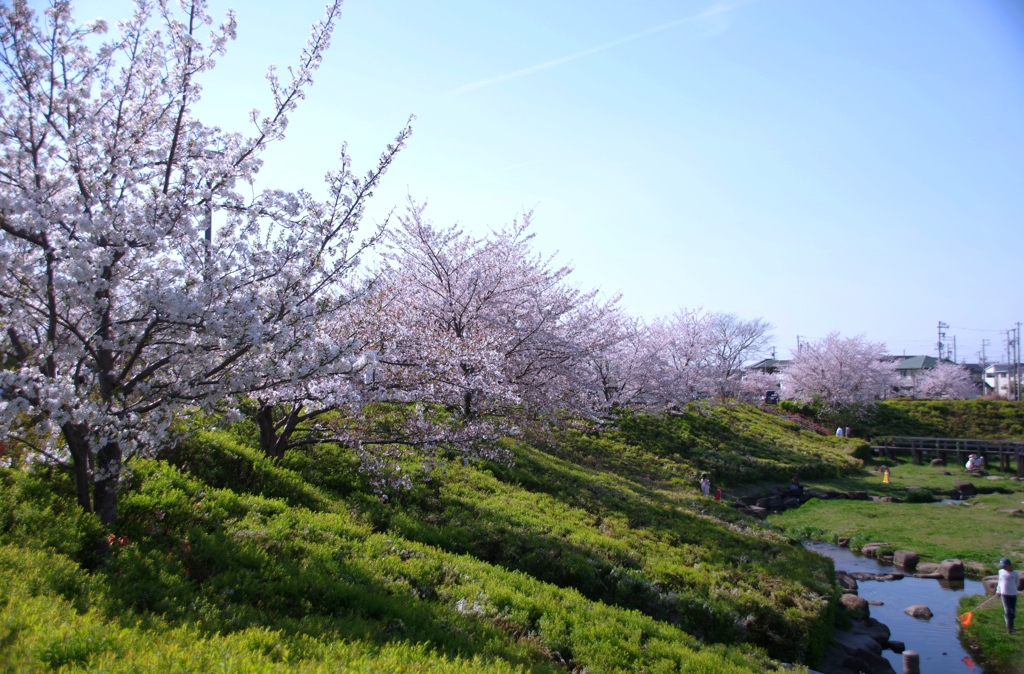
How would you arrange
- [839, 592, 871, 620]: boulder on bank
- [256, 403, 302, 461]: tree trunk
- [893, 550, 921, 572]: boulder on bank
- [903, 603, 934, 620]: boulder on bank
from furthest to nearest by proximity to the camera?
[893, 550, 921, 572]: boulder on bank, [903, 603, 934, 620]: boulder on bank, [839, 592, 871, 620]: boulder on bank, [256, 403, 302, 461]: tree trunk

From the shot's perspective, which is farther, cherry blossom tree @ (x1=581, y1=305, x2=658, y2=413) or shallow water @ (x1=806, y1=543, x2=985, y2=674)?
cherry blossom tree @ (x1=581, y1=305, x2=658, y2=413)

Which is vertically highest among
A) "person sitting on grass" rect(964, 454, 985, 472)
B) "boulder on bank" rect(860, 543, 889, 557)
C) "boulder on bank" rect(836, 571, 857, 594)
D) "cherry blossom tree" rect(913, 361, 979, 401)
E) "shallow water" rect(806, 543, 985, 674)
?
"cherry blossom tree" rect(913, 361, 979, 401)

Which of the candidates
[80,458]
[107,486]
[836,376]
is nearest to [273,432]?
[107,486]

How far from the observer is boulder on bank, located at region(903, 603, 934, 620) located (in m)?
15.5

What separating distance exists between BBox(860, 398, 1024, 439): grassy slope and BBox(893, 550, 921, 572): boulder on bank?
35.9 meters

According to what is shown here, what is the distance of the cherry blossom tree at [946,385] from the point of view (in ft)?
268

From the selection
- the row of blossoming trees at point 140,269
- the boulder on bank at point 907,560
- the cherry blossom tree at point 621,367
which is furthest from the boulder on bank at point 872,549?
the row of blossoming trees at point 140,269

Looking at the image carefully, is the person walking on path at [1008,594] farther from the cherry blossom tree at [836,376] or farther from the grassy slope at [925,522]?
the cherry blossom tree at [836,376]

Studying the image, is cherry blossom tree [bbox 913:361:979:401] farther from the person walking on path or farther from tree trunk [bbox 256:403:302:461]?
tree trunk [bbox 256:403:302:461]

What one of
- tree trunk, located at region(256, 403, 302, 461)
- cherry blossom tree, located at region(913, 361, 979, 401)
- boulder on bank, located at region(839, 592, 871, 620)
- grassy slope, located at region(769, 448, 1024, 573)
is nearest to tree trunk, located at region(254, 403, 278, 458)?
tree trunk, located at region(256, 403, 302, 461)

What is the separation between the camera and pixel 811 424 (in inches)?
2108

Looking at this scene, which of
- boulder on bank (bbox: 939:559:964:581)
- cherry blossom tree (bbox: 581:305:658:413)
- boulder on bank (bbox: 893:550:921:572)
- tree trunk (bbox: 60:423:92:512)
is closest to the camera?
tree trunk (bbox: 60:423:92:512)

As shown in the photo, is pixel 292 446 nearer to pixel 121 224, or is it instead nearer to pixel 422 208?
pixel 121 224

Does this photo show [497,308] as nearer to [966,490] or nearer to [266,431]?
[266,431]
